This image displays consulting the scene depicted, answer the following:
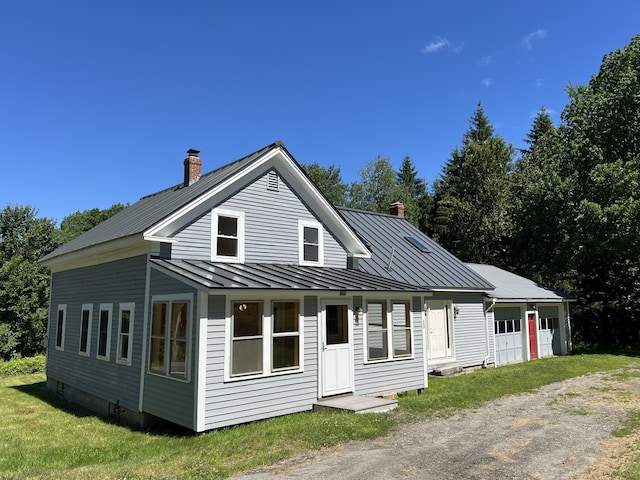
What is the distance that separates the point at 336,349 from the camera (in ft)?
38.6

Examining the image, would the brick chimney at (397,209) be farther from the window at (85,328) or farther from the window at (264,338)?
the window at (85,328)

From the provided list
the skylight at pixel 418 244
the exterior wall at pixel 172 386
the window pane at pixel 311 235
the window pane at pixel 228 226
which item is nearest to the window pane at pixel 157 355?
the exterior wall at pixel 172 386

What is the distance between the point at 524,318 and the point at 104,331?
18392 mm

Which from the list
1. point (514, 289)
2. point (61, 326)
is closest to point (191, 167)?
point (61, 326)

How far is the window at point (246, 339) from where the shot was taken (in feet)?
32.8

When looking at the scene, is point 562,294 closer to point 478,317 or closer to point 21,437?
point 478,317

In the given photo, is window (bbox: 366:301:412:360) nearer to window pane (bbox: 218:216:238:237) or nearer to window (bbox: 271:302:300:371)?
window (bbox: 271:302:300:371)

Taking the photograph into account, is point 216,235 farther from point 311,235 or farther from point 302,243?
point 311,235

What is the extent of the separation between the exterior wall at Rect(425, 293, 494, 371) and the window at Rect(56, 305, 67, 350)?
42.8ft

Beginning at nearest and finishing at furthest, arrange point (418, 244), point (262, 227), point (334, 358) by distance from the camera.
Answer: point (334, 358), point (262, 227), point (418, 244)

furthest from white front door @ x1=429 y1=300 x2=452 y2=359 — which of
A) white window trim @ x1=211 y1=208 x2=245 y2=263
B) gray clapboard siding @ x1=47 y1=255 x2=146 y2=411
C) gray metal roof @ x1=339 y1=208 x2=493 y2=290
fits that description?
gray clapboard siding @ x1=47 y1=255 x2=146 y2=411

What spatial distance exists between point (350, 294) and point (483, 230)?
28420 millimetres

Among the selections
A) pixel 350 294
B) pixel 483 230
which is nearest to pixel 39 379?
pixel 350 294

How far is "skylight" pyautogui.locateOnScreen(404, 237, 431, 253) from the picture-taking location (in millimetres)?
20531
